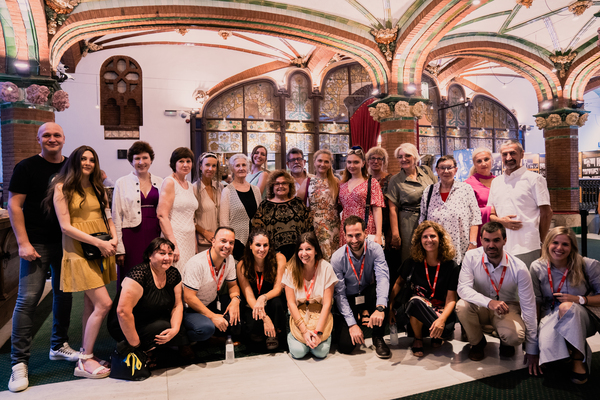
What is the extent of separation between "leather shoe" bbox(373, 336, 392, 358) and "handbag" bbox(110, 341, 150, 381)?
154 centimetres

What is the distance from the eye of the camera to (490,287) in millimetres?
2520

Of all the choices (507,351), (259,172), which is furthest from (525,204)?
(259,172)

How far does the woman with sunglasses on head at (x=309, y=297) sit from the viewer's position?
103 inches

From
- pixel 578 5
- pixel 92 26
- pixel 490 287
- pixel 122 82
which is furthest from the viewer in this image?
pixel 122 82

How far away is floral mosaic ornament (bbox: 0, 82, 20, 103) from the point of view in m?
5.52

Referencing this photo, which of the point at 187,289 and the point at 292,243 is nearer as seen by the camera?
the point at 187,289

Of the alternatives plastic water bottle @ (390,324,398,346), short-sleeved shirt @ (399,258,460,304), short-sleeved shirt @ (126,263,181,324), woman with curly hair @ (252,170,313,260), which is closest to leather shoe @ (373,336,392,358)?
plastic water bottle @ (390,324,398,346)

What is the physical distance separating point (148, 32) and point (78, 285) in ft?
25.3

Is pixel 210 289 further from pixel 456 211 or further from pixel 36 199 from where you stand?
pixel 456 211

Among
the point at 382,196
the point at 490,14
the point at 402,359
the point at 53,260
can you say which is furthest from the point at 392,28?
the point at 53,260

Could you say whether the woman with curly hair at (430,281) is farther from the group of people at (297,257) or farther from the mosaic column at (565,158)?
the mosaic column at (565,158)

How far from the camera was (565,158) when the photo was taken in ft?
31.6

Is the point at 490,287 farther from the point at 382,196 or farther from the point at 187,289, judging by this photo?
the point at 187,289

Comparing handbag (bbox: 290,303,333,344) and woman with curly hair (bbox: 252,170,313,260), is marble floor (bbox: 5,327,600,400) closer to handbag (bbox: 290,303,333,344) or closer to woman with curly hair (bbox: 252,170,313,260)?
handbag (bbox: 290,303,333,344)
